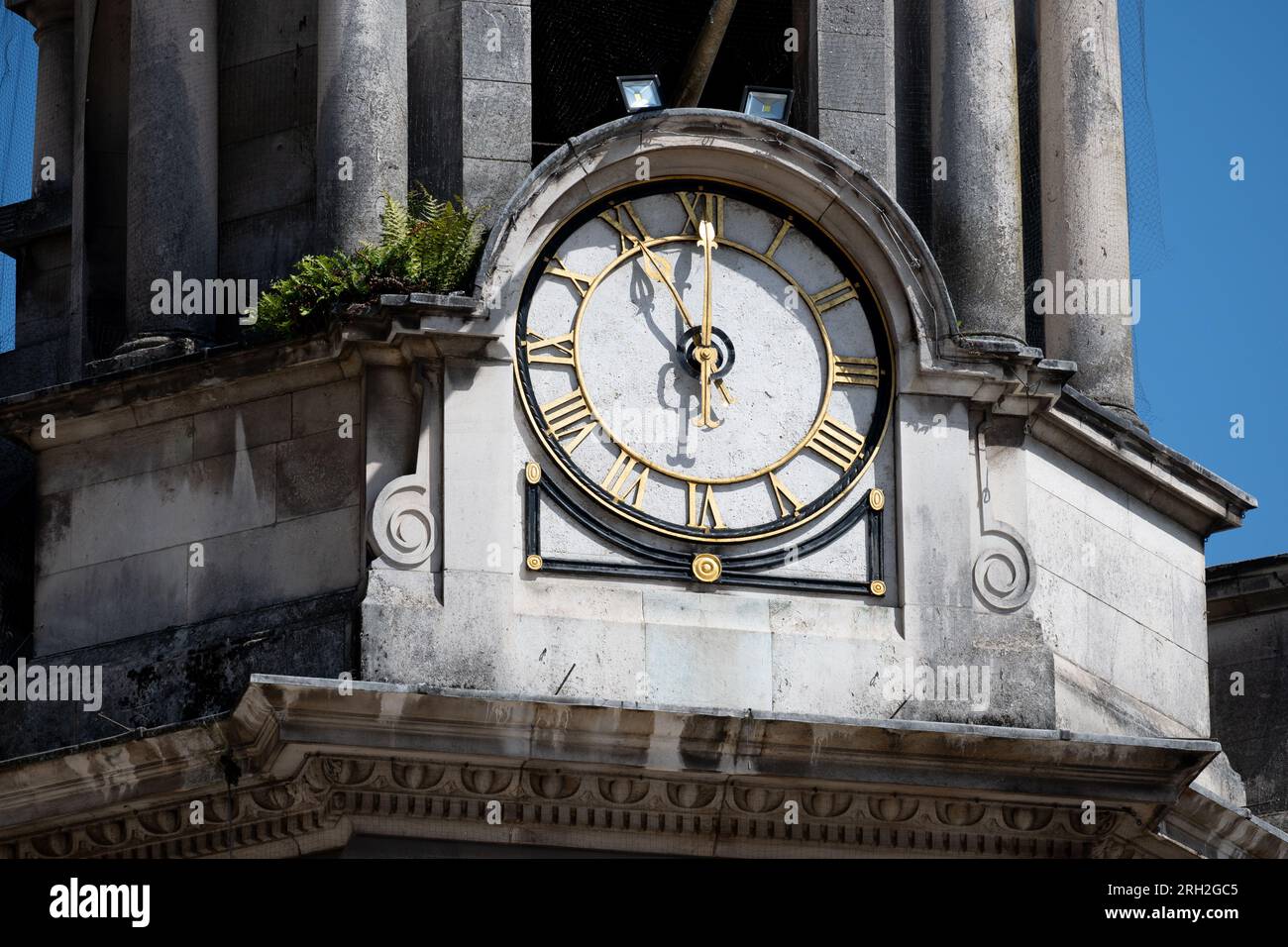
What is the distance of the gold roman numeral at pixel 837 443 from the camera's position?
26500 mm

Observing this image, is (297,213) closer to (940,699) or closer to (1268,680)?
(940,699)

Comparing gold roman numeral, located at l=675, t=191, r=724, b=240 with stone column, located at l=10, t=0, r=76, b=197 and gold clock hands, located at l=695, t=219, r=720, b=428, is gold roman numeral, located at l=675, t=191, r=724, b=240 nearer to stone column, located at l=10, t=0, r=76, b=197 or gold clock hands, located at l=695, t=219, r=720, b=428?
gold clock hands, located at l=695, t=219, r=720, b=428

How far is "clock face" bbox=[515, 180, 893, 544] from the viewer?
86.0 feet

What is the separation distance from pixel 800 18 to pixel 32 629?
265 inches

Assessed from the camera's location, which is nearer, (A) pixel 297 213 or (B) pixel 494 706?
(B) pixel 494 706

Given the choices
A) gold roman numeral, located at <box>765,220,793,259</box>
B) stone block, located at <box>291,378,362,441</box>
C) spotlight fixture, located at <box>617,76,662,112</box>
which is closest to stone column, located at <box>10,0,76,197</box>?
stone block, located at <box>291,378,362,441</box>

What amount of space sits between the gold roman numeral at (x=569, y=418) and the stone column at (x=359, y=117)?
6.31ft

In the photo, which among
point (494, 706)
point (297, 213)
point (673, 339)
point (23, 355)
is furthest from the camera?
point (23, 355)

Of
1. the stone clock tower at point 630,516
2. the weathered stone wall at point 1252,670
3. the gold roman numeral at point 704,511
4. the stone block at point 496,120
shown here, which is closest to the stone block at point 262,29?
the stone clock tower at point 630,516

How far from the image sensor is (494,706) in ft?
80.6

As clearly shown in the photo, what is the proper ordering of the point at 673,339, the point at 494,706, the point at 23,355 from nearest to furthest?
the point at 494,706, the point at 673,339, the point at 23,355
